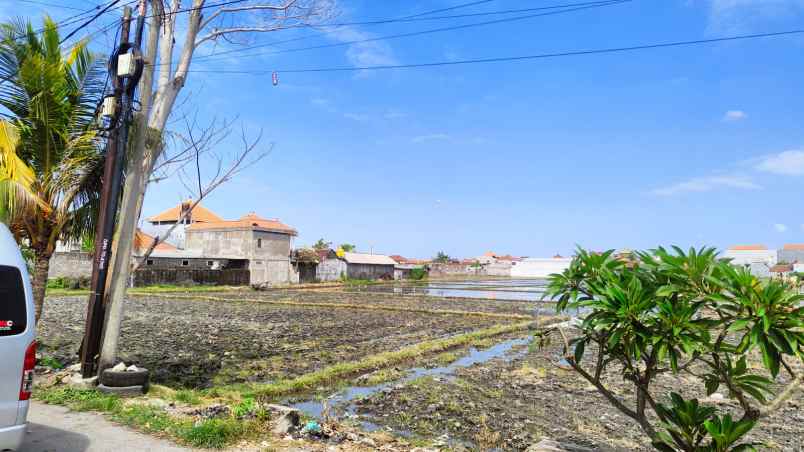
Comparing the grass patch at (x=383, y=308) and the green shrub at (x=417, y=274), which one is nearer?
the grass patch at (x=383, y=308)

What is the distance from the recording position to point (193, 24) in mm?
8984

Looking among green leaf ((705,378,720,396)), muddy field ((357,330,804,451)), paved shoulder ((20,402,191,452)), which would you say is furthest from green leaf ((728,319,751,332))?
paved shoulder ((20,402,191,452))

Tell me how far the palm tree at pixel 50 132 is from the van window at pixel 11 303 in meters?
5.78

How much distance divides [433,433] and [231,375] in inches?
193

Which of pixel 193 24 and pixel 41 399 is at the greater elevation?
pixel 193 24

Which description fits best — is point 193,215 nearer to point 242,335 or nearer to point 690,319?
point 242,335

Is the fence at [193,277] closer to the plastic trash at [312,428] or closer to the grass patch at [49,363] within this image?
the grass patch at [49,363]

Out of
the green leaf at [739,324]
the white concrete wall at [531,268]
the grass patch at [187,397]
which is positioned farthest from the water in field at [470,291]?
the white concrete wall at [531,268]

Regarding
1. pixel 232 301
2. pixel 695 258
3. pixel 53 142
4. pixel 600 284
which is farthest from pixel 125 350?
pixel 232 301

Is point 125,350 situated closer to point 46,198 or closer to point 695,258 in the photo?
point 46,198

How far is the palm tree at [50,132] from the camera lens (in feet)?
30.4

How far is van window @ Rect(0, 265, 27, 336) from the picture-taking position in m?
3.92

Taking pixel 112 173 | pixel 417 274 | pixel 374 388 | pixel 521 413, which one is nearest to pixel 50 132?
pixel 112 173

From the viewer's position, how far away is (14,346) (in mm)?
3926
